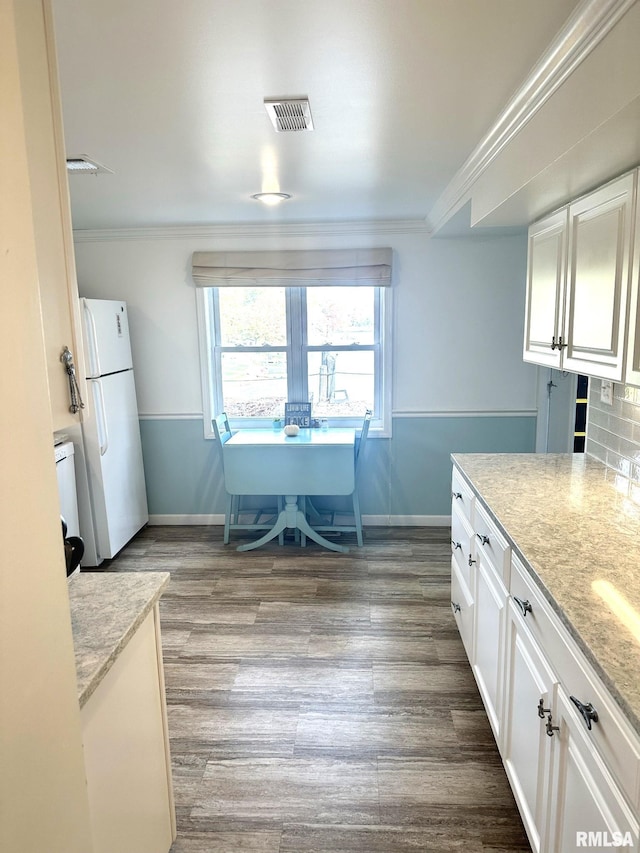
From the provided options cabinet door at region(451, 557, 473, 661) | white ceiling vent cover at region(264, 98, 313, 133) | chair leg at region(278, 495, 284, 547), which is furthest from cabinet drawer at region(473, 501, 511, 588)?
chair leg at region(278, 495, 284, 547)

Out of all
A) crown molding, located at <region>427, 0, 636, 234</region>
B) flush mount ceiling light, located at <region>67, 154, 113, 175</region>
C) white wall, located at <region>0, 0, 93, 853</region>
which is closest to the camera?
white wall, located at <region>0, 0, 93, 853</region>

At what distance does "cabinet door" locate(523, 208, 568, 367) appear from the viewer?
237 centimetres

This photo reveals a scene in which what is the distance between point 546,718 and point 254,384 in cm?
346

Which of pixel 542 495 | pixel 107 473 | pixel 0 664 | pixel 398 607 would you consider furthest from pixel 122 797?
pixel 107 473

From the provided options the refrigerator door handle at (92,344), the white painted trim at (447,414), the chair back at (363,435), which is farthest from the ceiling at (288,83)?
the white painted trim at (447,414)

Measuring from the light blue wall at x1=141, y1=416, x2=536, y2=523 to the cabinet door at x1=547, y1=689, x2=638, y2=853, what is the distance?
3.10m

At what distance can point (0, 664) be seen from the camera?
0.75 m

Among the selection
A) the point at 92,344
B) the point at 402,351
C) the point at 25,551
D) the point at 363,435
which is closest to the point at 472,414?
the point at 402,351

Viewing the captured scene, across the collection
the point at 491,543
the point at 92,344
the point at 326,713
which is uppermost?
the point at 92,344

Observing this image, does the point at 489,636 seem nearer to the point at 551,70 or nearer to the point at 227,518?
the point at 551,70

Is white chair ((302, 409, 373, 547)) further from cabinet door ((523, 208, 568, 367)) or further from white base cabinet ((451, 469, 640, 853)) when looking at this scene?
white base cabinet ((451, 469, 640, 853))

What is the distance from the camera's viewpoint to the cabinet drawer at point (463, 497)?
2504 millimetres

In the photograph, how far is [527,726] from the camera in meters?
1.66

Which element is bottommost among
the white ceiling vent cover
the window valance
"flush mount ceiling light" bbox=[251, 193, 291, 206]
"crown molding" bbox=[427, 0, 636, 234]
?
the window valance
